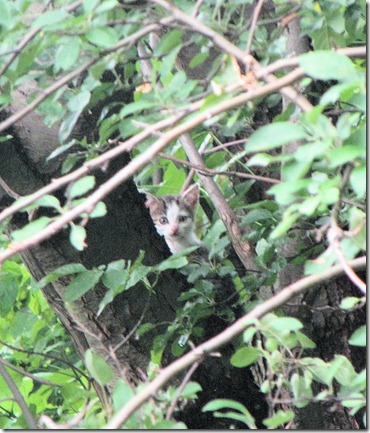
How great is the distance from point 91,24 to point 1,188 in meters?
0.77

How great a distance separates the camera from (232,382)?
92.4 inches

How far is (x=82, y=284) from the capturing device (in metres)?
1.86

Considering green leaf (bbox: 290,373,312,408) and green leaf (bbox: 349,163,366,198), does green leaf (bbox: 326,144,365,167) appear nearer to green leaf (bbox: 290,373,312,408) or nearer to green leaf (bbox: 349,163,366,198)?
green leaf (bbox: 349,163,366,198)

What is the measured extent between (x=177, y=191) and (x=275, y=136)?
145cm

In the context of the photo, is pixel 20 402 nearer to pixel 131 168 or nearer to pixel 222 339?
pixel 222 339

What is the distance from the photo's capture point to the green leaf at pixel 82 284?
1.85 metres

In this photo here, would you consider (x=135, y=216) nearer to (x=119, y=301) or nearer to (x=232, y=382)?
(x=119, y=301)

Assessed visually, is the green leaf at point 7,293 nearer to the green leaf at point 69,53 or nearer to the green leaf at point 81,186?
the green leaf at point 69,53

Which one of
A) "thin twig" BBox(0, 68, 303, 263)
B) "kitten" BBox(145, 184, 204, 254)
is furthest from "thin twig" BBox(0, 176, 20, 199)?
"kitten" BBox(145, 184, 204, 254)

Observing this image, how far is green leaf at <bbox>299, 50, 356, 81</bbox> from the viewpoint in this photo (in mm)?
1062

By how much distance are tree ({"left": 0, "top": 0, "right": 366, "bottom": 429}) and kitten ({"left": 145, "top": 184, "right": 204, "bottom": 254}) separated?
1.28 meters

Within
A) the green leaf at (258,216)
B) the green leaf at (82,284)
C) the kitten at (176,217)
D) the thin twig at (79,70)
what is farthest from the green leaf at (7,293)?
the kitten at (176,217)

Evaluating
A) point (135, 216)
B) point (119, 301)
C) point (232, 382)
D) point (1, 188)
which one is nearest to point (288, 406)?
point (232, 382)

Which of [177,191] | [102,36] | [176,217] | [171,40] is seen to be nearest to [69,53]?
[102,36]
